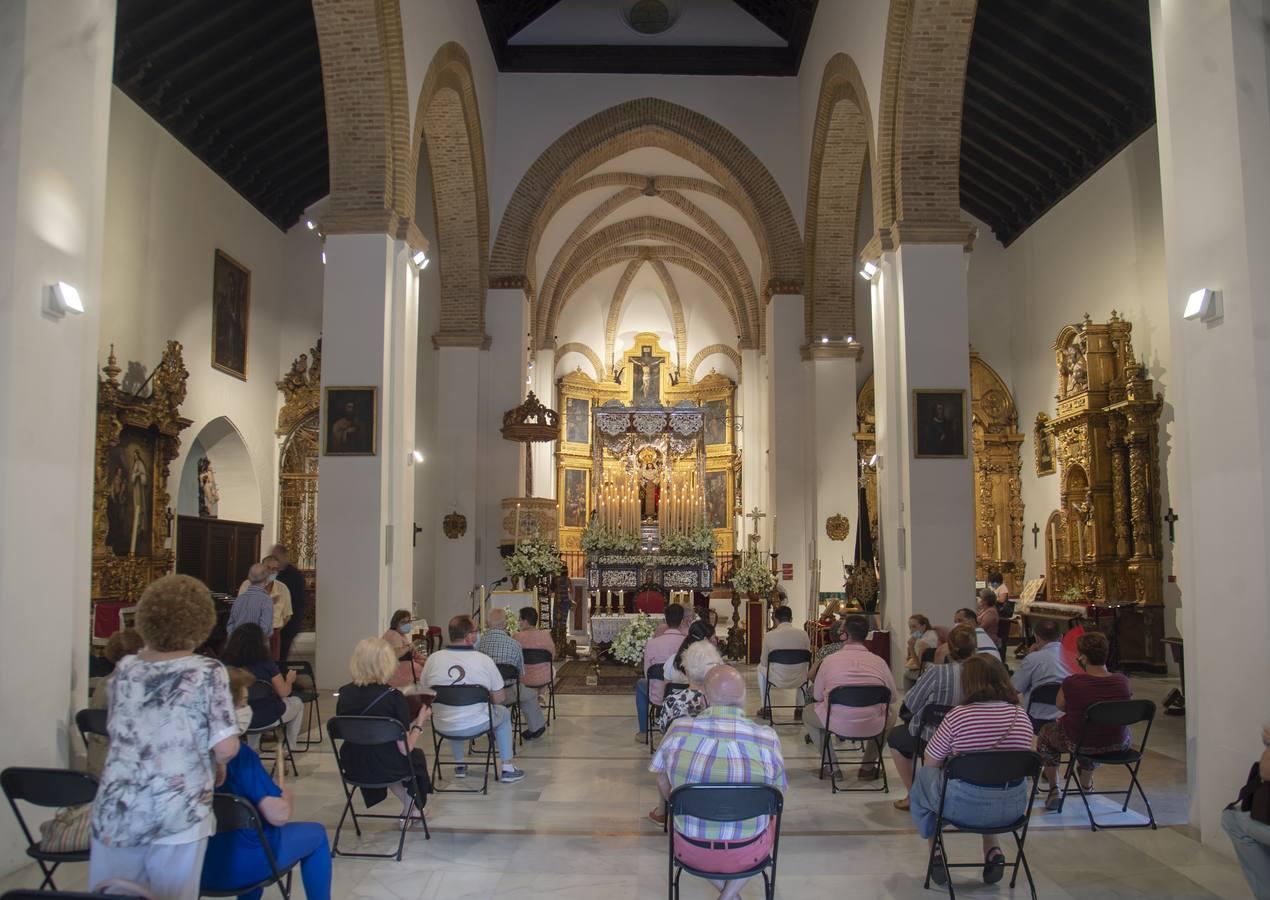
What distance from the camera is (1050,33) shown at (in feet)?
39.4

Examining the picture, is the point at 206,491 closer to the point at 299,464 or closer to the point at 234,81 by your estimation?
the point at 299,464

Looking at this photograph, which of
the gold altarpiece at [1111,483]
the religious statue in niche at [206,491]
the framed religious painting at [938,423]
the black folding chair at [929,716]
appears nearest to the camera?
the black folding chair at [929,716]

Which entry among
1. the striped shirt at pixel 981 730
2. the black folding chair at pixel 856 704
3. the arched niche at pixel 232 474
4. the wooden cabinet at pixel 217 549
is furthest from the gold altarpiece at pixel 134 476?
the striped shirt at pixel 981 730

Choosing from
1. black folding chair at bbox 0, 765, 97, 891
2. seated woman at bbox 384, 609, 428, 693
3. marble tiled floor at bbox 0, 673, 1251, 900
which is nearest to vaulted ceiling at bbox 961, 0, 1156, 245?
marble tiled floor at bbox 0, 673, 1251, 900

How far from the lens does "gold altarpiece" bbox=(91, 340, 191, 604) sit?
36.5 ft

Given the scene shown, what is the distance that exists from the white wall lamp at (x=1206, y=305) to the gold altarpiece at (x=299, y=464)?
13.9 m

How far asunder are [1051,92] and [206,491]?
13.2 metres

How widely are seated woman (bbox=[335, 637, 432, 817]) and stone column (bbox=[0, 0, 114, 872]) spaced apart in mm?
1361

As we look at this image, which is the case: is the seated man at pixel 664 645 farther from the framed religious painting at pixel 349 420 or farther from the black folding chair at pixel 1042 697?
the framed religious painting at pixel 349 420

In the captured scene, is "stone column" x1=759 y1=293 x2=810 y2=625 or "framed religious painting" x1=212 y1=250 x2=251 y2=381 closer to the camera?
"framed religious painting" x1=212 y1=250 x2=251 y2=381

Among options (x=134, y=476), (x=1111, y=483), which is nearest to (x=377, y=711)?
→ (x=134, y=476)

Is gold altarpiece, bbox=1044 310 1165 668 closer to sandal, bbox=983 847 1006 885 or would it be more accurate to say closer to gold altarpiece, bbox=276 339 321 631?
sandal, bbox=983 847 1006 885

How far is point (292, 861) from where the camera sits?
3.54 meters

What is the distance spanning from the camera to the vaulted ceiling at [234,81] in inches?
448
